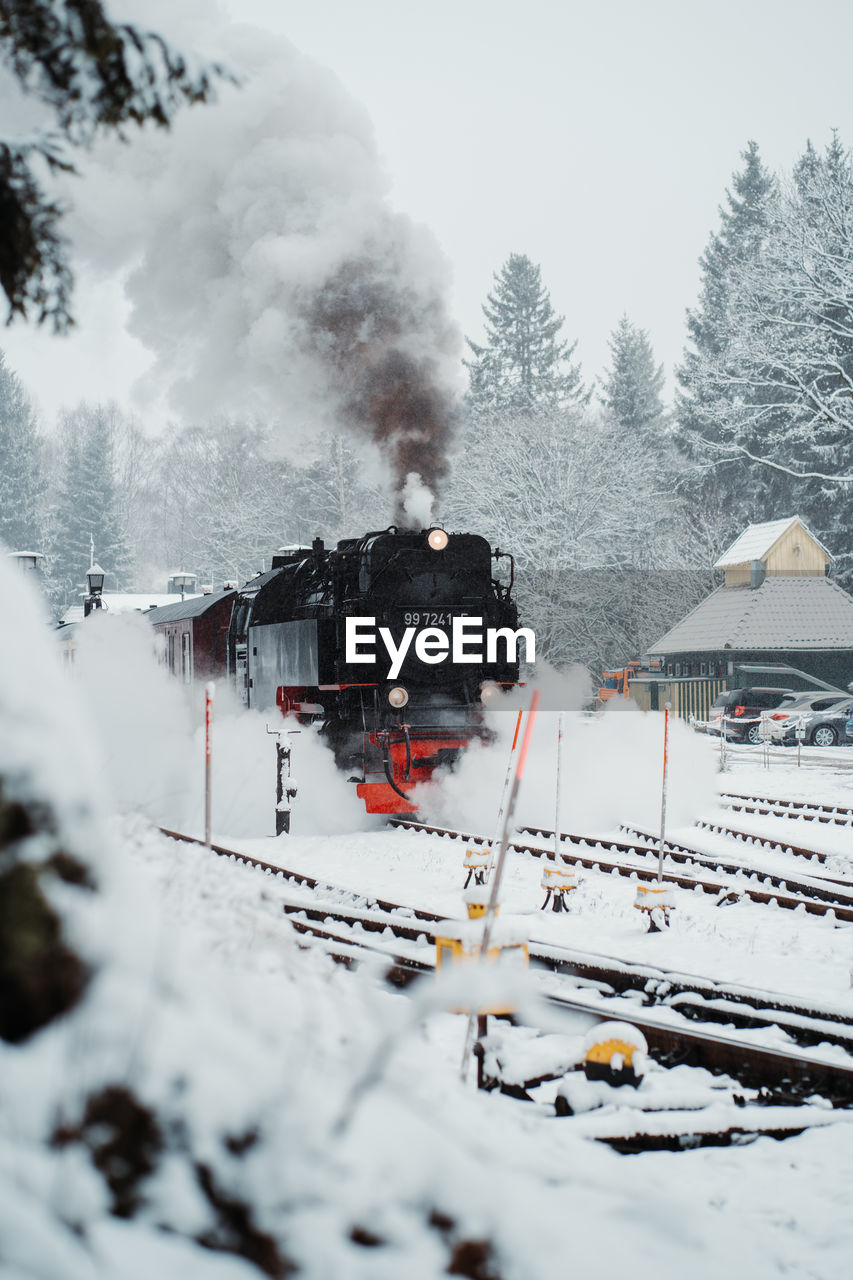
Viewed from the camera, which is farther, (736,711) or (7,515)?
(7,515)

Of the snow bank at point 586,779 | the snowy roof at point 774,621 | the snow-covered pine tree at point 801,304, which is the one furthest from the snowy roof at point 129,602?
the snow bank at point 586,779

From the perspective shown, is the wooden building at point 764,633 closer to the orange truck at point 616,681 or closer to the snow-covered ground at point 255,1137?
the orange truck at point 616,681

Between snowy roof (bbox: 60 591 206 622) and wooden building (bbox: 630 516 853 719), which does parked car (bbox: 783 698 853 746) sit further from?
snowy roof (bbox: 60 591 206 622)

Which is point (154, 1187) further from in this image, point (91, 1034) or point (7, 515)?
point (7, 515)

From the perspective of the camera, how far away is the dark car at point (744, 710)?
2652cm

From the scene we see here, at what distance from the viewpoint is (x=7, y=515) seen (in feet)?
160

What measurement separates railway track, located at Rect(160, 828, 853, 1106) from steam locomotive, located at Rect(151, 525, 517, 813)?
4476mm

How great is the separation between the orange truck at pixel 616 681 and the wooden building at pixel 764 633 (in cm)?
58

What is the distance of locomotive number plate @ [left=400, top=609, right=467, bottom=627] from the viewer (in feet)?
37.4

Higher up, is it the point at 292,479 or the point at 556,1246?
the point at 292,479

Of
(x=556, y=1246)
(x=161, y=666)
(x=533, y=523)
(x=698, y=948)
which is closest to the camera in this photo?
(x=556, y=1246)

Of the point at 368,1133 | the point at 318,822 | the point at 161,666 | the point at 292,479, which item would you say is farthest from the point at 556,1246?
the point at 292,479

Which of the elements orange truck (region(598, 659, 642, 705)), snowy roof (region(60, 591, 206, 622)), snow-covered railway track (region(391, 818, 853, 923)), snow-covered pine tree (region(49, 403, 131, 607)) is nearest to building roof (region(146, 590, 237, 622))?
snow-covered railway track (region(391, 818, 853, 923))

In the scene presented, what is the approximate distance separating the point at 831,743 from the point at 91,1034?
25.8 metres
